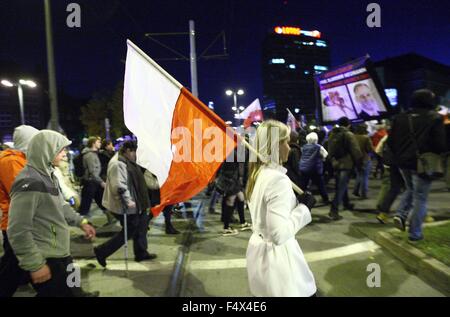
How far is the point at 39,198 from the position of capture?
277 cm

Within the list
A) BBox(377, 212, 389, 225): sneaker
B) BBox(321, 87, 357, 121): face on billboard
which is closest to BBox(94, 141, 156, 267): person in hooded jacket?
BBox(377, 212, 389, 225): sneaker

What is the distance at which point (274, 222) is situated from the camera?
7.66ft

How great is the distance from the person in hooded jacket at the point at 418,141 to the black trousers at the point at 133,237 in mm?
3833

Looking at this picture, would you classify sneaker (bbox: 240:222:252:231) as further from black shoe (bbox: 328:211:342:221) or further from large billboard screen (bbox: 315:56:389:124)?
large billboard screen (bbox: 315:56:389:124)

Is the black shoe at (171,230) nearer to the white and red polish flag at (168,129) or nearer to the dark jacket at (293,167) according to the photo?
the dark jacket at (293,167)

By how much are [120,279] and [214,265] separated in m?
1.28

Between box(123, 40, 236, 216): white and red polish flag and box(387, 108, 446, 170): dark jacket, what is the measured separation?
3097mm

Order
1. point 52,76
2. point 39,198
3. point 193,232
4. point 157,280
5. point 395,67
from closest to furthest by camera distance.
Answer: point 39,198 → point 157,280 → point 193,232 → point 52,76 → point 395,67

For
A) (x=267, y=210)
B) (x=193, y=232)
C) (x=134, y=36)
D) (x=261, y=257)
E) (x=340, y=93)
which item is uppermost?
(x=134, y=36)

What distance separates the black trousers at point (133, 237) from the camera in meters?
4.86

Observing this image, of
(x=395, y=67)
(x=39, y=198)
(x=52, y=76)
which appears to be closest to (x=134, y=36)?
(x=52, y=76)

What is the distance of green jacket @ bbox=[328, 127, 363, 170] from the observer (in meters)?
7.16

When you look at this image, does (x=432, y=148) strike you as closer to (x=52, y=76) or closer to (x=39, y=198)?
(x=39, y=198)
